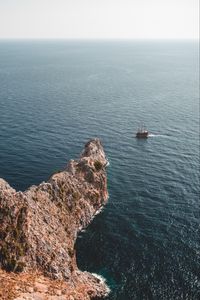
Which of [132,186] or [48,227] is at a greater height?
[132,186]

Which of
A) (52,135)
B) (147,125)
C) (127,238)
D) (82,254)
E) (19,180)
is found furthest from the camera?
(147,125)

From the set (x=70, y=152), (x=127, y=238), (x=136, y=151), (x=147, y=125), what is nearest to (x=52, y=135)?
(x=70, y=152)

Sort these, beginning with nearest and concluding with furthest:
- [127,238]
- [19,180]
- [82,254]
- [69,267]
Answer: [69,267] → [82,254] → [127,238] → [19,180]

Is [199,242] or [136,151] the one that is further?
[136,151]

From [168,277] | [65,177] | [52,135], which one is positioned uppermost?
[52,135]

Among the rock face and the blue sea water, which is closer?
the rock face

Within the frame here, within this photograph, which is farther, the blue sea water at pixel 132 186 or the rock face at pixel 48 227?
the blue sea water at pixel 132 186

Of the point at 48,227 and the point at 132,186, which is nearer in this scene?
the point at 48,227

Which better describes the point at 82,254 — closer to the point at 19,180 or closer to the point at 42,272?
the point at 42,272
